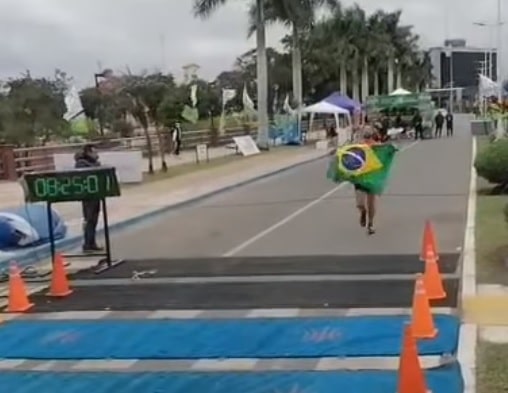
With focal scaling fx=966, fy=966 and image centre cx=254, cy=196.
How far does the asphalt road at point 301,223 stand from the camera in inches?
578

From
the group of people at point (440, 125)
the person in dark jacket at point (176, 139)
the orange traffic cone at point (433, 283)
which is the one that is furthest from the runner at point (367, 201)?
the group of people at point (440, 125)

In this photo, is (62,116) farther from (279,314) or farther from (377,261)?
(279,314)

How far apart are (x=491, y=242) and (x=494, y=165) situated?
7.70 m

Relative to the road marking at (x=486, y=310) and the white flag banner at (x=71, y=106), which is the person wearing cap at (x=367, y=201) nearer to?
the road marking at (x=486, y=310)

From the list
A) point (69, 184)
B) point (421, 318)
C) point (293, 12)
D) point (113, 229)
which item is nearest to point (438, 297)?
point (421, 318)

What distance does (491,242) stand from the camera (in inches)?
512

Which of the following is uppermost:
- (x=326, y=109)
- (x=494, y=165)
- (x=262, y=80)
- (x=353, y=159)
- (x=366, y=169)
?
(x=262, y=80)

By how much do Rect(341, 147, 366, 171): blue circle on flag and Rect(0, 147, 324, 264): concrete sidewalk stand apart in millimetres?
4825

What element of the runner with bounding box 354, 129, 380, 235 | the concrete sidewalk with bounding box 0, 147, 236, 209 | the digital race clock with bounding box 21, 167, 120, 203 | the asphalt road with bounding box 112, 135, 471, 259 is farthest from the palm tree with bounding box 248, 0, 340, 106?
the digital race clock with bounding box 21, 167, 120, 203

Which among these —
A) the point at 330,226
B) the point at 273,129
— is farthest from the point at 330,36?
the point at 330,226

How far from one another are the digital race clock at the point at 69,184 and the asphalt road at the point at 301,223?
6.03 ft

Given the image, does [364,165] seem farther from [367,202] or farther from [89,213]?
[89,213]

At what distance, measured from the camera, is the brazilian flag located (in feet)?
51.7

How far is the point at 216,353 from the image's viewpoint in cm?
799
